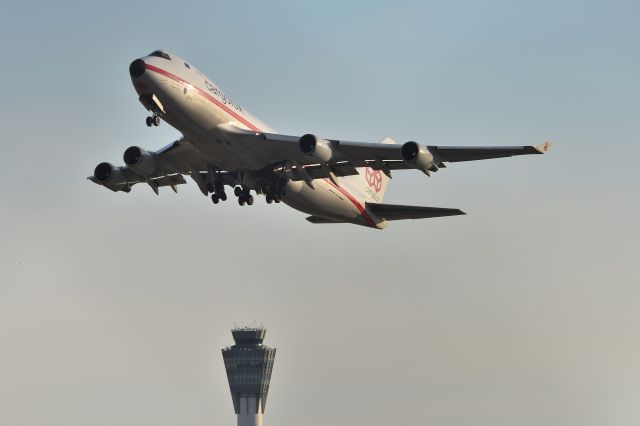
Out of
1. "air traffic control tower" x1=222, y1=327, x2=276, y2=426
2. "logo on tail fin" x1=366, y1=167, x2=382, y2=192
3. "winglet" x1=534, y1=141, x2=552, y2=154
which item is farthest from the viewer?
"air traffic control tower" x1=222, y1=327, x2=276, y2=426

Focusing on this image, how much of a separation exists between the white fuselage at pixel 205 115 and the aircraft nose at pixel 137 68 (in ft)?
0.65

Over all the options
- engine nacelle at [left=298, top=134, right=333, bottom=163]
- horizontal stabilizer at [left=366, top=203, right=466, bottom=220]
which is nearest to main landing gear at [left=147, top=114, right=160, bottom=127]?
engine nacelle at [left=298, top=134, right=333, bottom=163]

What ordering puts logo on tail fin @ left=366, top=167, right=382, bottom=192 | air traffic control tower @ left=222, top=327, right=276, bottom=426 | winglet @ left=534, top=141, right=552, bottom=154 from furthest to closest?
1. air traffic control tower @ left=222, top=327, right=276, bottom=426
2. logo on tail fin @ left=366, top=167, right=382, bottom=192
3. winglet @ left=534, top=141, right=552, bottom=154

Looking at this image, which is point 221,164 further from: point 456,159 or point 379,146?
point 456,159

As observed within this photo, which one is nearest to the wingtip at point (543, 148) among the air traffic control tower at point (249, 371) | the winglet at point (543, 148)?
the winglet at point (543, 148)

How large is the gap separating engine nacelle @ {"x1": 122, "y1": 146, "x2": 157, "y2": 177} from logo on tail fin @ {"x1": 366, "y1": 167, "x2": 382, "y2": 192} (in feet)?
51.3

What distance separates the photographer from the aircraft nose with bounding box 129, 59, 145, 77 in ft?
169

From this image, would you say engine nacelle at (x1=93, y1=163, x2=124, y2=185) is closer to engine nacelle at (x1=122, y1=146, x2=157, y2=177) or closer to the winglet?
engine nacelle at (x1=122, y1=146, x2=157, y2=177)

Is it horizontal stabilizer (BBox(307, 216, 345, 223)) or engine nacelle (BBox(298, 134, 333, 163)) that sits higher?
horizontal stabilizer (BBox(307, 216, 345, 223))

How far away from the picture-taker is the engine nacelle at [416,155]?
53562 mm

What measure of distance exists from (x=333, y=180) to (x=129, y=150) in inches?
464

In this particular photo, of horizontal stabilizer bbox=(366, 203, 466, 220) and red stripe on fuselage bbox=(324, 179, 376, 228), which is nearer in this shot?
red stripe on fuselage bbox=(324, 179, 376, 228)

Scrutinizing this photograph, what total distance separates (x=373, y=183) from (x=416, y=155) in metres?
18.4

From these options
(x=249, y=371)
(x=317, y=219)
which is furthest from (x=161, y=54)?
(x=249, y=371)
